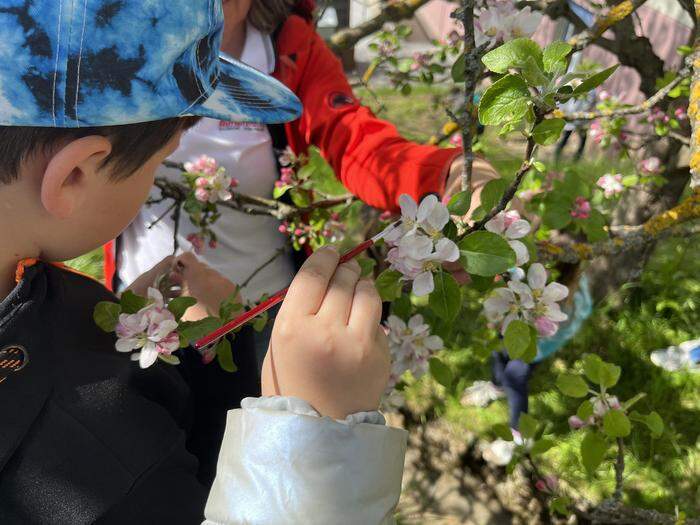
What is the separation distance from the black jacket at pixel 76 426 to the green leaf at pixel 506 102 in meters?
0.69

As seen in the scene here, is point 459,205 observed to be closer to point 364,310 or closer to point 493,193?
point 493,193

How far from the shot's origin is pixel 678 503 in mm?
2137

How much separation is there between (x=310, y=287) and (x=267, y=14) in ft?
3.71

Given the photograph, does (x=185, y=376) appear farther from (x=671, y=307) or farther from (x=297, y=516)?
(x=671, y=307)

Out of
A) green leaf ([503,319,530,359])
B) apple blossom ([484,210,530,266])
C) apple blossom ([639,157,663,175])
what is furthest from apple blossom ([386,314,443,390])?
apple blossom ([639,157,663,175])

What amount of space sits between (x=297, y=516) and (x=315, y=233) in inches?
43.5

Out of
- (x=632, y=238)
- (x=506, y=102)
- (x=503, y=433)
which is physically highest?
(x=506, y=102)

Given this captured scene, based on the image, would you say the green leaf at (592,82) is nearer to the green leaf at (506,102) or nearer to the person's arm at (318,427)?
the green leaf at (506,102)

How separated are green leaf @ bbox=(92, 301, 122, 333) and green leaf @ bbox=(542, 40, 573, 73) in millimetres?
772

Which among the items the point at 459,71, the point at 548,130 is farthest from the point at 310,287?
the point at 459,71

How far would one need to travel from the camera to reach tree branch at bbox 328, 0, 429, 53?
2096 millimetres

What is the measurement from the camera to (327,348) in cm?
83

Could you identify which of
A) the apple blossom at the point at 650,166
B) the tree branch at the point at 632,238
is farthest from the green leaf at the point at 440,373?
the apple blossom at the point at 650,166

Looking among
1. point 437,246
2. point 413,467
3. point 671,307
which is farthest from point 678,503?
point 437,246
